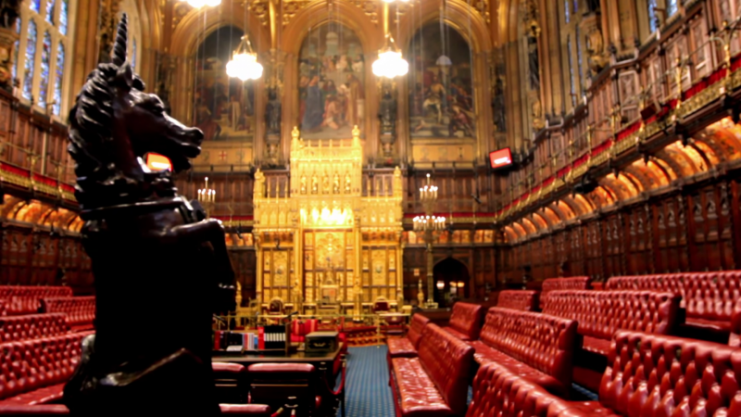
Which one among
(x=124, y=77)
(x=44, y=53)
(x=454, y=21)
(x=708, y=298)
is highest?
(x=454, y=21)

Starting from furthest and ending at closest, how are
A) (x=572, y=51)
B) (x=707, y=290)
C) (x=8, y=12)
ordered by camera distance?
(x=572, y=51), (x=8, y=12), (x=707, y=290)

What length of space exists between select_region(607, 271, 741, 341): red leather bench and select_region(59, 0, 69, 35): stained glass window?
22.1 m

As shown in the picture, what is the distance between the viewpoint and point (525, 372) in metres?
4.68

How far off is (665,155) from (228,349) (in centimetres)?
930

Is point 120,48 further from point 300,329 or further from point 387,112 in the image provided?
point 387,112

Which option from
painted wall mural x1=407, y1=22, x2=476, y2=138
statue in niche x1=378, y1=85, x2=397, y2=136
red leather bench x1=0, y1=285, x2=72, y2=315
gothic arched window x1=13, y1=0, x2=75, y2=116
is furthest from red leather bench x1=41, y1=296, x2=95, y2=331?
painted wall mural x1=407, y1=22, x2=476, y2=138

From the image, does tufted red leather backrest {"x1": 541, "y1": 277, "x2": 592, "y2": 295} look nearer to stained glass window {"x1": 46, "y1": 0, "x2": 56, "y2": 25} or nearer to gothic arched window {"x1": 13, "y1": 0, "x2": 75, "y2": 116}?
gothic arched window {"x1": 13, "y1": 0, "x2": 75, "y2": 116}

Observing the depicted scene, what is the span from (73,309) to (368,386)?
25.2ft

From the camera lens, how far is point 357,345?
47.0 ft

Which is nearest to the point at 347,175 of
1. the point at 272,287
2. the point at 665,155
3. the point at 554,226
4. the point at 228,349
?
the point at 272,287

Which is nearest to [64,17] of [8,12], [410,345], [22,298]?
[8,12]

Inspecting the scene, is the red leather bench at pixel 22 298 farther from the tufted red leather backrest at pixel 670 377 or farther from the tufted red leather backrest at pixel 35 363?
the tufted red leather backrest at pixel 670 377

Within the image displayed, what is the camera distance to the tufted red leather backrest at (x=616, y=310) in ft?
16.1

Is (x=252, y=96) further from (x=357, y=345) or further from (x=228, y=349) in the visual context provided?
(x=228, y=349)
